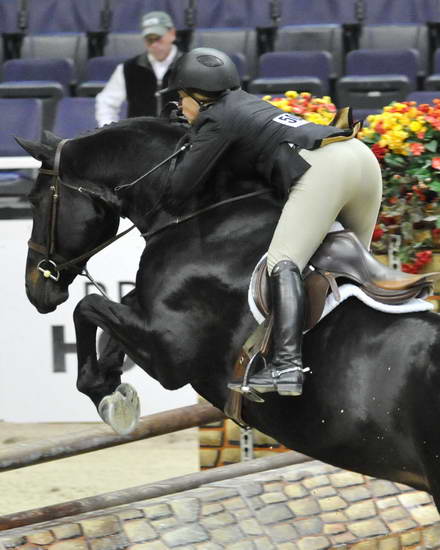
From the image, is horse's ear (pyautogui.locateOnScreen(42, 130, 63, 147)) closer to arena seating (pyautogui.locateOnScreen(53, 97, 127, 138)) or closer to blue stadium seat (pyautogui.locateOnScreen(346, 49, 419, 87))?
arena seating (pyautogui.locateOnScreen(53, 97, 127, 138))

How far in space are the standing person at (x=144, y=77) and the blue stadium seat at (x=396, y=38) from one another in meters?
4.04

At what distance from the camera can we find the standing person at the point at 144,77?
767 centimetres

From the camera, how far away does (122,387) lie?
171 inches

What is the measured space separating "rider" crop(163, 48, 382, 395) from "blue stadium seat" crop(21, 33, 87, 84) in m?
7.94

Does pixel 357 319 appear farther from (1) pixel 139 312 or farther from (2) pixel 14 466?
(2) pixel 14 466

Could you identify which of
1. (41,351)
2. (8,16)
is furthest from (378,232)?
(8,16)

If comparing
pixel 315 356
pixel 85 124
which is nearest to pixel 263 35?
pixel 85 124

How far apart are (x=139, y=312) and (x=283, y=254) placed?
2.07 feet

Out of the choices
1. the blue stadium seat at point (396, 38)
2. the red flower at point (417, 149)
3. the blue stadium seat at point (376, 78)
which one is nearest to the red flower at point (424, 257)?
the red flower at point (417, 149)

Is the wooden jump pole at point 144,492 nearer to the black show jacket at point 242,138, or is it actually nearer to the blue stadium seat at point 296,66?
the black show jacket at point 242,138

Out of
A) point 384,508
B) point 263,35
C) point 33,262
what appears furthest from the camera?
point 263,35

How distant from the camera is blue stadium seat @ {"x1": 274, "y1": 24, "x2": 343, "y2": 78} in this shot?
1138 cm

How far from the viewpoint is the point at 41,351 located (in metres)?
6.73

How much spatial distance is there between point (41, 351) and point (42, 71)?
4.96m
